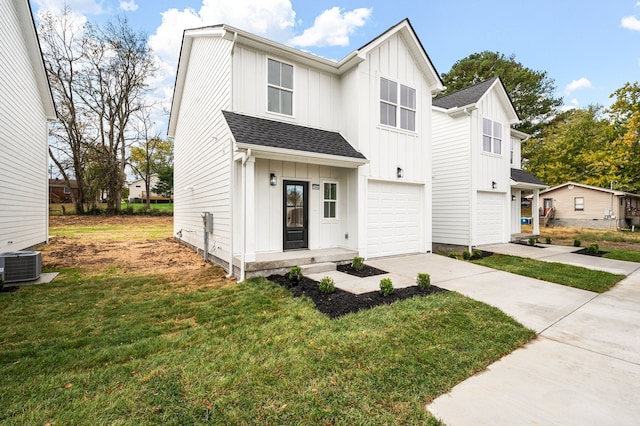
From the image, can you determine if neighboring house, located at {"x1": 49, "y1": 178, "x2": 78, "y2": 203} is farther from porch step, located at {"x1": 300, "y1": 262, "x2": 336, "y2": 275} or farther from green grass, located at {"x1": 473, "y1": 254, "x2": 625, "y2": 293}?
green grass, located at {"x1": 473, "y1": 254, "x2": 625, "y2": 293}

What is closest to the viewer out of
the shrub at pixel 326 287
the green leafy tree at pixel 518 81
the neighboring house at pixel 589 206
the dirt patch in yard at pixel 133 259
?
the shrub at pixel 326 287

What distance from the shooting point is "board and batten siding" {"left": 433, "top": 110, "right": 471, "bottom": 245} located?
36.4ft

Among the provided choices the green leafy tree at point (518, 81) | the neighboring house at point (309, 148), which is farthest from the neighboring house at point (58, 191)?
the green leafy tree at point (518, 81)

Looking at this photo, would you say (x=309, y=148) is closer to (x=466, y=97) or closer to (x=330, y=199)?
(x=330, y=199)

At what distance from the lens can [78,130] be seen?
23.6 meters

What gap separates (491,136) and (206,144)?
433 inches

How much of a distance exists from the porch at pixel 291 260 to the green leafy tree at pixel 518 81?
25828 millimetres

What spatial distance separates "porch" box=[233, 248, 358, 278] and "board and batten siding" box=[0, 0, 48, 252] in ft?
22.8

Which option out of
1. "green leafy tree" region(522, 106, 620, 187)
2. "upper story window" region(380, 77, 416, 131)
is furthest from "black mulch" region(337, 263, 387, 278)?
"green leafy tree" region(522, 106, 620, 187)

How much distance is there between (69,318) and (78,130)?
2630 centimetres

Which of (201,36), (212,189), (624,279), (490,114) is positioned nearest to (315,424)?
(212,189)

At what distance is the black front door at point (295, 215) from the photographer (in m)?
7.78

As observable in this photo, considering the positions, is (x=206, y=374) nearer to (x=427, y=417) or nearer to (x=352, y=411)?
(x=352, y=411)

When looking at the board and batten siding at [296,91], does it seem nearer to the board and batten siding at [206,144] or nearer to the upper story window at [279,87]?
the upper story window at [279,87]
